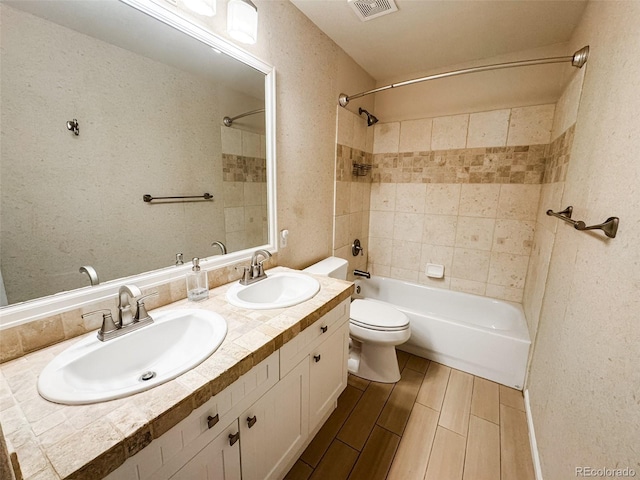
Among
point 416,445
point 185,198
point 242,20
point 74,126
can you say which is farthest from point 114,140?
point 416,445

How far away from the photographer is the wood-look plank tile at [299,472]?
3.99 feet

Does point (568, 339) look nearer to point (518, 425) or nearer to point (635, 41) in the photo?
point (518, 425)

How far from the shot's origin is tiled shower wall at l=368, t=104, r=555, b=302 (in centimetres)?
208

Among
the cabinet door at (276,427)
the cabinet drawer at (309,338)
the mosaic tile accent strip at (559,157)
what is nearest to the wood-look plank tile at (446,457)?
the cabinet door at (276,427)

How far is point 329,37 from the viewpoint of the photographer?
1.85 meters

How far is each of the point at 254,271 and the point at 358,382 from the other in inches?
44.5

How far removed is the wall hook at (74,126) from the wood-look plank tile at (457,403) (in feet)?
7.07

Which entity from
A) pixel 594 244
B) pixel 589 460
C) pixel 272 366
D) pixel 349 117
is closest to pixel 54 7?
pixel 272 366

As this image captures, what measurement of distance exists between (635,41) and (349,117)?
1591 millimetres

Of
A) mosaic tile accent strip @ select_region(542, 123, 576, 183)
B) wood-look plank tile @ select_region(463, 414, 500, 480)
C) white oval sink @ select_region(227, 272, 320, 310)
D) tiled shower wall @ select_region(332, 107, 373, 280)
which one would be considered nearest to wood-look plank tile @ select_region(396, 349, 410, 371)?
wood-look plank tile @ select_region(463, 414, 500, 480)

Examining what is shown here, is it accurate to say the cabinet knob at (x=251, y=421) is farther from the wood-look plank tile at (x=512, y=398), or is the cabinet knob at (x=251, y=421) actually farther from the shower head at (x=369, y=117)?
the shower head at (x=369, y=117)

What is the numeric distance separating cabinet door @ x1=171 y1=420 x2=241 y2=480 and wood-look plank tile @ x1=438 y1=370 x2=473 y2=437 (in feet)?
4.04

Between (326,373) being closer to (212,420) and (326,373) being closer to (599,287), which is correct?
(212,420)

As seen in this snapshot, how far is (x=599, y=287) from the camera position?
0.86 m
